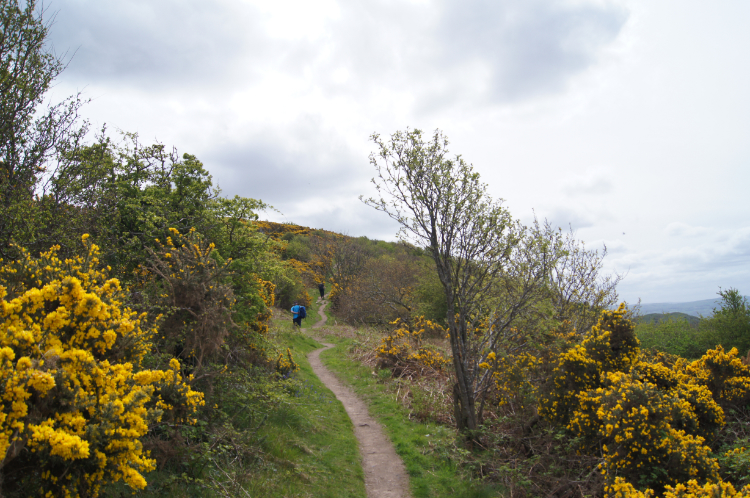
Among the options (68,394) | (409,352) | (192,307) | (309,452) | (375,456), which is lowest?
(375,456)

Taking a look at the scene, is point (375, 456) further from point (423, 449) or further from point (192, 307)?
point (192, 307)

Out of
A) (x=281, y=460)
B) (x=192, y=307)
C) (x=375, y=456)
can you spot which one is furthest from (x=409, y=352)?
(x=192, y=307)

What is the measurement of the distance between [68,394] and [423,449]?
7156mm

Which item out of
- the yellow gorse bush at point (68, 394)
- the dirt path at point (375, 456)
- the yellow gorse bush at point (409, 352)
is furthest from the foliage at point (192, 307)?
the yellow gorse bush at point (409, 352)

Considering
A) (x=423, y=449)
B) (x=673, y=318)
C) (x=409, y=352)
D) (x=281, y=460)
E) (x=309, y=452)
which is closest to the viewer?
(x=281, y=460)

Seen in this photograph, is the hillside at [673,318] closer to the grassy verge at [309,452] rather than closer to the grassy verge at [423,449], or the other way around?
the grassy verge at [423,449]

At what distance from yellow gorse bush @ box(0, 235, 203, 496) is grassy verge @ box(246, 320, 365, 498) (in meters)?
2.80

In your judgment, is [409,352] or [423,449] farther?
[409,352]

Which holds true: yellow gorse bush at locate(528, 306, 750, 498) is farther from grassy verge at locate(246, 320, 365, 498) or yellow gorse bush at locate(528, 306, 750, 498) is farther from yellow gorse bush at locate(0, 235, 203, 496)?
yellow gorse bush at locate(0, 235, 203, 496)

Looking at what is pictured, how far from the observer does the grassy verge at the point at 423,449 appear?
22.4 feet

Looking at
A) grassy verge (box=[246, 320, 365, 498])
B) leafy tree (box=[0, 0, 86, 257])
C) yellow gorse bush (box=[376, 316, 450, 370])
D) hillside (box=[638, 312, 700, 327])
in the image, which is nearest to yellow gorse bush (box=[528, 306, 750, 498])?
grassy verge (box=[246, 320, 365, 498])

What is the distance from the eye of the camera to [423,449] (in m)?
8.25

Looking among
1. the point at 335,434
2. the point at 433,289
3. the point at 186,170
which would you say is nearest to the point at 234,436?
the point at 335,434

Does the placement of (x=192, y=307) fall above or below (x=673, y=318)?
above
